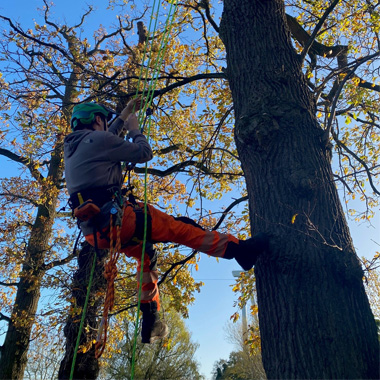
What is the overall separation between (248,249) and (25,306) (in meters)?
8.61

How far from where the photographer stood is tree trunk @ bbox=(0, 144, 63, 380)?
875cm

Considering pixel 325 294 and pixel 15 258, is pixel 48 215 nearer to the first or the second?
pixel 15 258

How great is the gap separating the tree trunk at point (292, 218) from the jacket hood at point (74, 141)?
1.32 meters

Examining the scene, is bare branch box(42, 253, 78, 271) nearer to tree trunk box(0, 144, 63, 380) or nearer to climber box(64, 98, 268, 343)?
tree trunk box(0, 144, 63, 380)

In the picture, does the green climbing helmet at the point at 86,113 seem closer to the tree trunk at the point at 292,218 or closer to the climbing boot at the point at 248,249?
the tree trunk at the point at 292,218

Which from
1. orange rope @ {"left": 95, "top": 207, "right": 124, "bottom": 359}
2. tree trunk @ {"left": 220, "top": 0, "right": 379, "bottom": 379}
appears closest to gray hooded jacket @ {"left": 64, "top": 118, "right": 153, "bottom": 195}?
orange rope @ {"left": 95, "top": 207, "right": 124, "bottom": 359}

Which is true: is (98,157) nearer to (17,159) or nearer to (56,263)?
(56,263)

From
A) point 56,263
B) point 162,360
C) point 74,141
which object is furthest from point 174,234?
point 162,360

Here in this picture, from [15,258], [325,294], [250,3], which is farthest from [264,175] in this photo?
[15,258]

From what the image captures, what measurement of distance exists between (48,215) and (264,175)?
357 inches

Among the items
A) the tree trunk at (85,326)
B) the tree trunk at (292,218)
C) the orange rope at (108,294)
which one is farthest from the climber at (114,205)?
the tree trunk at (85,326)

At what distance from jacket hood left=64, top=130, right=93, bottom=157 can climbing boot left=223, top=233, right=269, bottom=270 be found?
1.54 meters

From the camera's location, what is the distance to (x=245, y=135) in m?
3.04

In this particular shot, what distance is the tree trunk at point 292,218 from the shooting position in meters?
2.12
